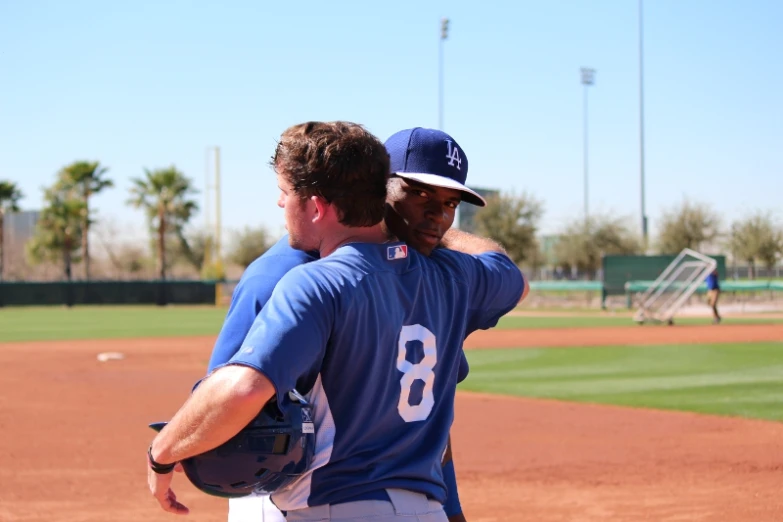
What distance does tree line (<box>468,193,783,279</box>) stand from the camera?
53.7 m

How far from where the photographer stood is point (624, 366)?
49.3ft

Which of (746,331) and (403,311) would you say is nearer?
(403,311)

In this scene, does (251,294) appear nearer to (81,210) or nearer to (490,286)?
(490,286)

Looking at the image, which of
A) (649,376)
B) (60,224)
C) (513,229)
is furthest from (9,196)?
(649,376)

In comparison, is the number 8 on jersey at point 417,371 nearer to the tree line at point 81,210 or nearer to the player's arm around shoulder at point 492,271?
the player's arm around shoulder at point 492,271

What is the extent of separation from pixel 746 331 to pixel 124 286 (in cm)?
3334

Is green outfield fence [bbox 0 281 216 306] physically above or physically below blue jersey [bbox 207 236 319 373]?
below

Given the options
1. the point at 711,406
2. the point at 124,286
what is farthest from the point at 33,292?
the point at 711,406

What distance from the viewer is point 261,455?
1939 mm

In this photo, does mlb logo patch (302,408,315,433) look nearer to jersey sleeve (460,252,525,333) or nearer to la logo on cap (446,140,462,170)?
jersey sleeve (460,252,525,333)

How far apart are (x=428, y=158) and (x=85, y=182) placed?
2363 inches

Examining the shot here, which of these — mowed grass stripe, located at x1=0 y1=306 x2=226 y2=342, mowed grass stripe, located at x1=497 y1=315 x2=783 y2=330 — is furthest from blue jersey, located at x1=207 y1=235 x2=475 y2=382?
mowed grass stripe, located at x1=497 y1=315 x2=783 y2=330

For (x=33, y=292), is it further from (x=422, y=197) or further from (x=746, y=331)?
(x=422, y=197)

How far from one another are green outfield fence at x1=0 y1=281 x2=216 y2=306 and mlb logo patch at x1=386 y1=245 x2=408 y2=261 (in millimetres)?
46097
